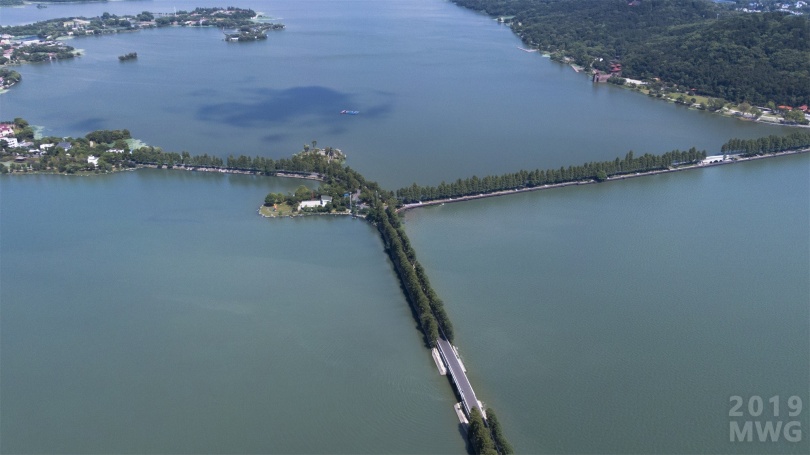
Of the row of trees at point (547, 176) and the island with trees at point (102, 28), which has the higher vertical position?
the island with trees at point (102, 28)

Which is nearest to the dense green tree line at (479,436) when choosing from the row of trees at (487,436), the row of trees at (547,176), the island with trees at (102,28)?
the row of trees at (487,436)

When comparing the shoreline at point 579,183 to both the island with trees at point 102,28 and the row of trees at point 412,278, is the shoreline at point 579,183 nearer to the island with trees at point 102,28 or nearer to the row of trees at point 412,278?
the row of trees at point 412,278

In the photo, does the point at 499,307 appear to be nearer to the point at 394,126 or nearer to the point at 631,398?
the point at 631,398

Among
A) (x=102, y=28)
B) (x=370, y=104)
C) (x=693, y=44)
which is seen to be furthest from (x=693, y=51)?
(x=102, y=28)

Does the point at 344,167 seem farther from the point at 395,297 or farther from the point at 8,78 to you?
the point at 8,78

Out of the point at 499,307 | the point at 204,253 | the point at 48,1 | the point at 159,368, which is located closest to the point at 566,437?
the point at 499,307

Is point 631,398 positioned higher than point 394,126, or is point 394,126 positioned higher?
point 394,126
